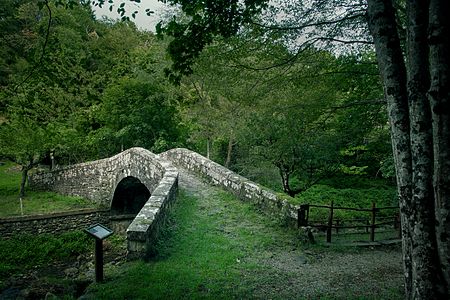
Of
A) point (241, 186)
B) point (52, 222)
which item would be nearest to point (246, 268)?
point (241, 186)

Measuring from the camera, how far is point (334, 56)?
7086 mm

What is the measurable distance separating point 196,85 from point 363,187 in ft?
39.2

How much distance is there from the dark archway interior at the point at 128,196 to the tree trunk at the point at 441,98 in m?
14.2

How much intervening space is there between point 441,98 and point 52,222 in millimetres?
16339

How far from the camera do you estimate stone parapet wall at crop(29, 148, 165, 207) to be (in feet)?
43.2

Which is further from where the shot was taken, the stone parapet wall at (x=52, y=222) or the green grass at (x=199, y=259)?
the stone parapet wall at (x=52, y=222)

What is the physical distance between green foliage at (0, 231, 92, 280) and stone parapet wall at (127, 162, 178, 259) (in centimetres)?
688

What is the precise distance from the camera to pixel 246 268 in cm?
583

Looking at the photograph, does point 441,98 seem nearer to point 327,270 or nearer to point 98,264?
point 327,270

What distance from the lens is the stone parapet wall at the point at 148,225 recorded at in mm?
6082

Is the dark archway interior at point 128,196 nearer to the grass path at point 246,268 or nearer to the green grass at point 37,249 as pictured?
the green grass at point 37,249

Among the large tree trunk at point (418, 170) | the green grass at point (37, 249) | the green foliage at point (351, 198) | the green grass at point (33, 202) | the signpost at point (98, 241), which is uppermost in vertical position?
the large tree trunk at point (418, 170)

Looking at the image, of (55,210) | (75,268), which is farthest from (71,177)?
(75,268)

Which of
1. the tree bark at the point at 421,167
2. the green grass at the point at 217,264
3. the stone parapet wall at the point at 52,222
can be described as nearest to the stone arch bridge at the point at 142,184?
the green grass at the point at 217,264
